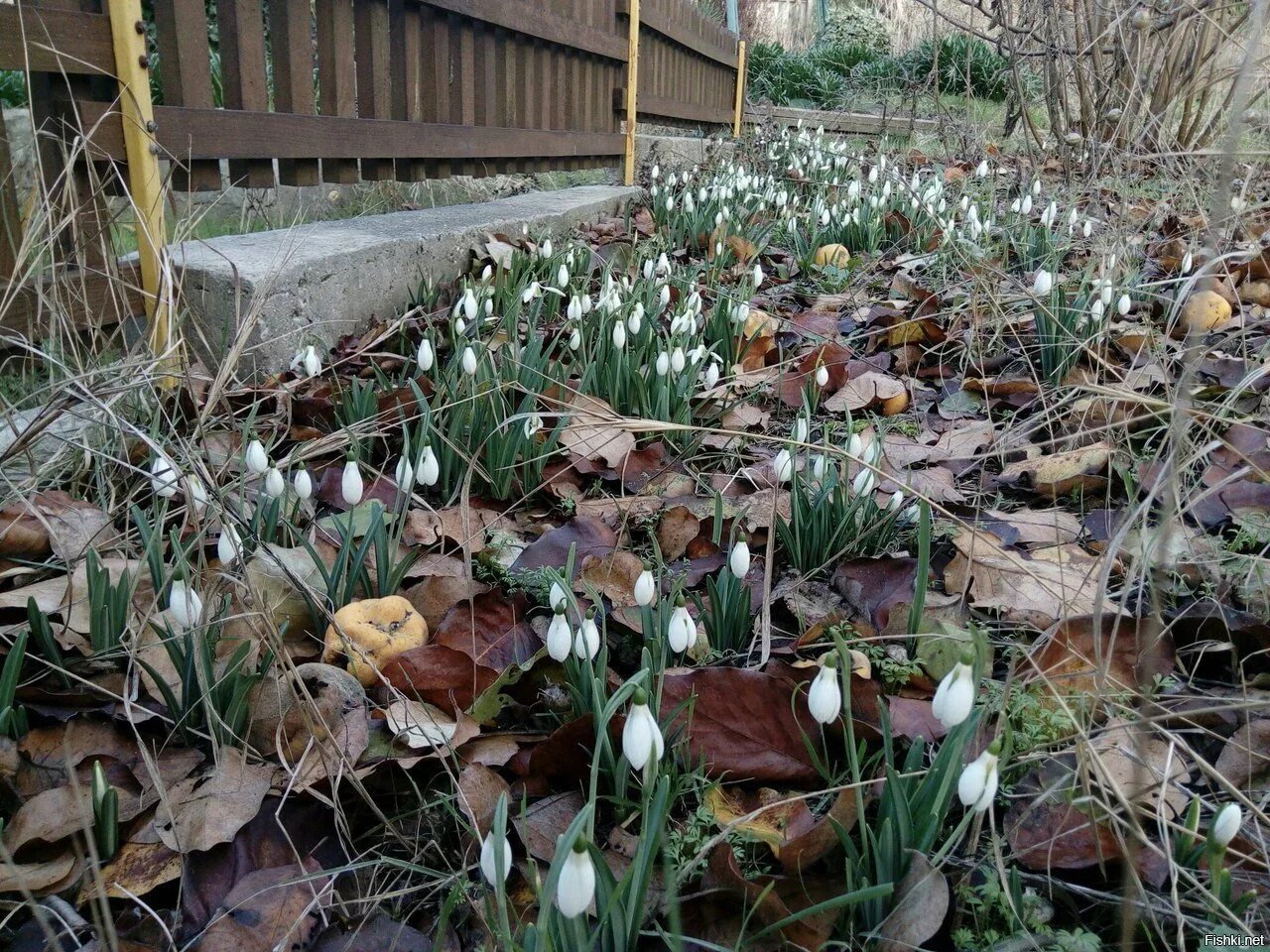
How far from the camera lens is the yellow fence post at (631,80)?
21.3ft

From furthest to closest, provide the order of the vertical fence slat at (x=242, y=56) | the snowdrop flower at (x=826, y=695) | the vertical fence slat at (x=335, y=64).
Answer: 1. the vertical fence slat at (x=335, y=64)
2. the vertical fence slat at (x=242, y=56)
3. the snowdrop flower at (x=826, y=695)

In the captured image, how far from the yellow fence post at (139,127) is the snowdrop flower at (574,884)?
1955 mm

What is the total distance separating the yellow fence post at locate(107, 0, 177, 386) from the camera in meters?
2.56

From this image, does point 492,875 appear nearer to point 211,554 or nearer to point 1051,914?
point 1051,914

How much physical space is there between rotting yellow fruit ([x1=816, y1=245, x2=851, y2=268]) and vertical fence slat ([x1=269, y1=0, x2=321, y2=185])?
6.94 feet

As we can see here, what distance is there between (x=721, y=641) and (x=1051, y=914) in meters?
0.63

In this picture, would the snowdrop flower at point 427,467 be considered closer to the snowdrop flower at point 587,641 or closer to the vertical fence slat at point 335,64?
the snowdrop flower at point 587,641

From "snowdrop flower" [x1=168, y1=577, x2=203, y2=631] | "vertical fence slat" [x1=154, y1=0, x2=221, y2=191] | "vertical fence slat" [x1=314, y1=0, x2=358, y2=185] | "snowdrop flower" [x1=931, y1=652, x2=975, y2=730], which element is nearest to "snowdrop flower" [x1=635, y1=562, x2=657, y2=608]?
"snowdrop flower" [x1=931, y1=652, x2=975, y2=730]

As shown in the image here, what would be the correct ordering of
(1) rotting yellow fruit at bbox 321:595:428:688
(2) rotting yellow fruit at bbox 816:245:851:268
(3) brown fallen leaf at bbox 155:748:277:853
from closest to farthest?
(3) brown fallen leaf at bbox 155:748:277:853 < (1) rotting yellow fruit at bbox 321:595:428:688 < (2) rotting yellow fruit at bbox 816:245:851:268

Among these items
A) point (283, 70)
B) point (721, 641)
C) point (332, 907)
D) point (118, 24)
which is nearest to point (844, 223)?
point (283, 70)

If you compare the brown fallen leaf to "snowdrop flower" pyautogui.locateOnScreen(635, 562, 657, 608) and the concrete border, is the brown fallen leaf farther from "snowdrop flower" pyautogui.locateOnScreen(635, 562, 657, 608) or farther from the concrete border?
the concrete border

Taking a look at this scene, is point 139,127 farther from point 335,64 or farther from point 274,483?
point 274,483

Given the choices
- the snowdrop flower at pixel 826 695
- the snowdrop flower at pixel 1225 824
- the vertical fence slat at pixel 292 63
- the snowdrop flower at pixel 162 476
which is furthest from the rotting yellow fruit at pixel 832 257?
the snowdrop flower at pixel 1225 824

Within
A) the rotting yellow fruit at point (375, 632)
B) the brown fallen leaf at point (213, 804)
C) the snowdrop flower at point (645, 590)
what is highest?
the snowdrop flower at point (645, 590)
